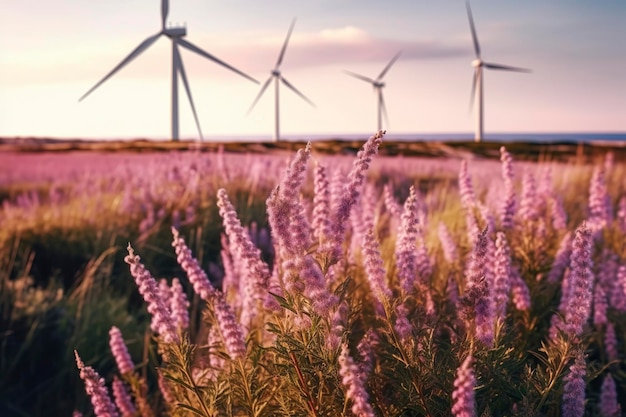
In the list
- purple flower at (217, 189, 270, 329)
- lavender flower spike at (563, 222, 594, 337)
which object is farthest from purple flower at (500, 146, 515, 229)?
purple flower at (217, 189, 270, 329)

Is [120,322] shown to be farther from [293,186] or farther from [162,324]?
[293,186]

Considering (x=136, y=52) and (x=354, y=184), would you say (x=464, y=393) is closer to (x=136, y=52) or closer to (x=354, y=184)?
(x=354, y=184)

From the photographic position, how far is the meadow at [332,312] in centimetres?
223

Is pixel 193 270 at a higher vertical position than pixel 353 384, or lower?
higher

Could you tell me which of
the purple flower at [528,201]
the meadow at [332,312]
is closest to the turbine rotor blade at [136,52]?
the meadow at [332,312]

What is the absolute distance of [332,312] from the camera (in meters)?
2.18

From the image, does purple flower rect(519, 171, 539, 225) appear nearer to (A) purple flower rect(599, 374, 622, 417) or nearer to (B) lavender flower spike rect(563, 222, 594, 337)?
(A) purple flower rect(599, 374, 622, 417)

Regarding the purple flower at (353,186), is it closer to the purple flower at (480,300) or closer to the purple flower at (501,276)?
the purple flower at (480,300)

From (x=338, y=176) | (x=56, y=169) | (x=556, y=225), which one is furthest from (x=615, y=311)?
(x=56, y=169)

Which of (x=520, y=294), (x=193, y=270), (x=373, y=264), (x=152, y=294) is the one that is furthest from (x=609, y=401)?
(x=152, y=294)

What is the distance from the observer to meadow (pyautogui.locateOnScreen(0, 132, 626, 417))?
7.32ft

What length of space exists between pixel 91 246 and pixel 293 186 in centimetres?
656

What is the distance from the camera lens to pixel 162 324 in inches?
94.7

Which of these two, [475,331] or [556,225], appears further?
[556,225]
